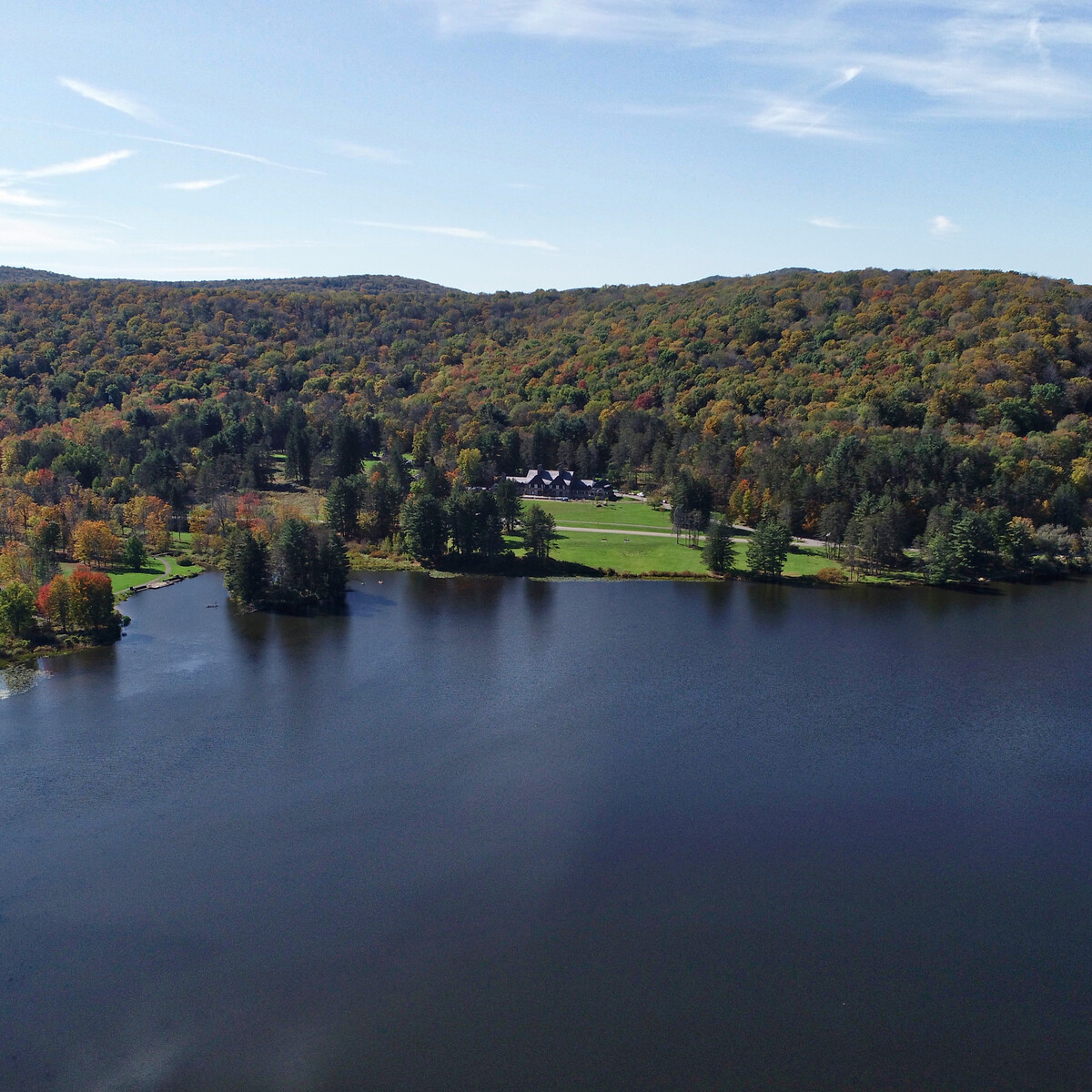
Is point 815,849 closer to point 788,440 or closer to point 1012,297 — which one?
point 788,440

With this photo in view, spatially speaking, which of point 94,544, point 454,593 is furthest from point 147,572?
point 454,593

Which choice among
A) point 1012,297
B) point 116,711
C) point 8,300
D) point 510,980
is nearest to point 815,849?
point 510,980

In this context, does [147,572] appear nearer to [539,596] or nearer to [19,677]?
[19,677]

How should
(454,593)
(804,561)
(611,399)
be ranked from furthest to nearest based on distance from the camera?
(611,399) → (804,561) → (454,593)

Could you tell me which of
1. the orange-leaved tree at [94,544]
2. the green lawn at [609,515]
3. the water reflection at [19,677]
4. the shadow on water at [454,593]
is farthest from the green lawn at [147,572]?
the green lawn at [609,515]

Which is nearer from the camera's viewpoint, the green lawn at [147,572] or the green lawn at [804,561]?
the green lawn at [147,572]

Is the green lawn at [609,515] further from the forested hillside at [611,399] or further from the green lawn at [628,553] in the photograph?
the forested hillside at [611,399]
